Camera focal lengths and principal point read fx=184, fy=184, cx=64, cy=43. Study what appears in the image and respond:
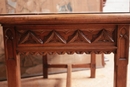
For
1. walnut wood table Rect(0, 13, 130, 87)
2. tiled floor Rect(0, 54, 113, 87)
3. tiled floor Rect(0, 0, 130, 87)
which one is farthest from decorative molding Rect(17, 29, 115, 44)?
tiled floor Rect(0, 54, 113, 87)

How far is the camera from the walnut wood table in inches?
33.6

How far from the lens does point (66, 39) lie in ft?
2.90

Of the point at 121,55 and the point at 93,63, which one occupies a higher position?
the point at 121,55

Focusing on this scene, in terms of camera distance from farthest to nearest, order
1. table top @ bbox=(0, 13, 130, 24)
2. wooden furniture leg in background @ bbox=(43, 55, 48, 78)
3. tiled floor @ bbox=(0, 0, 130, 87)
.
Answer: wooden furniture leg in background @ bbox=(43, 55, 48, 78) → tiled floor @ bbox=(0, 0, 130, 87) → table top @ bbox=(0, 13, 130, 24)

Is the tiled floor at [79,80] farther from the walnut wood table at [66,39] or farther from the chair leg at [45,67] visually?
the walnut wood table at [66,39]

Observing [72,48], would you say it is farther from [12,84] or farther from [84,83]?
[84,83]

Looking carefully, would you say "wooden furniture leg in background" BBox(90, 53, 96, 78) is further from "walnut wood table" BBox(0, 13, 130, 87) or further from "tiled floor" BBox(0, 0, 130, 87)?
"walnut wood table" BBox(0, 13, 130, 87)

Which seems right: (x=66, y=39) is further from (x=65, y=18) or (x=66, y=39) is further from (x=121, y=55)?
(x=121, y=55)

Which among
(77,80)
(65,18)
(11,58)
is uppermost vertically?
(65,18)

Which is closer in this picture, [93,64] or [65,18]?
[65,18]

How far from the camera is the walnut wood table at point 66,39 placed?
2.80ft

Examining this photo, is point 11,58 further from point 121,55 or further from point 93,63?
point 93,63

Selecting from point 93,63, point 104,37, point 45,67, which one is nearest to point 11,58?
point 104,37

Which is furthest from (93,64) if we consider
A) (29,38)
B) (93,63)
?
(29,38)
